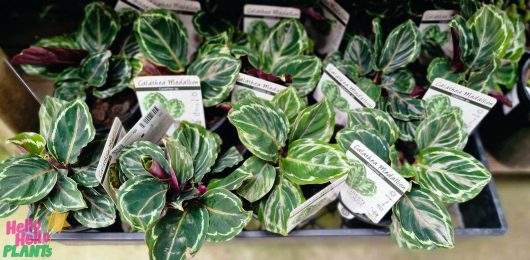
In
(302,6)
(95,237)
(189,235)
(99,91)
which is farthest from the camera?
(302,6)

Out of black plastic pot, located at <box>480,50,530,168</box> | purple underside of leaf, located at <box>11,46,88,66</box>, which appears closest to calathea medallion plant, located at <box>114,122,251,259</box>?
purple underside of leaf, located at <box>11,46,88,66</box>

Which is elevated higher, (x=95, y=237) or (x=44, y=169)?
(x=44, y=169)

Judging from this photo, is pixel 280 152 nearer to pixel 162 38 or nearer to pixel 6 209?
pixel 162 38

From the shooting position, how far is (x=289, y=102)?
35.4 inches

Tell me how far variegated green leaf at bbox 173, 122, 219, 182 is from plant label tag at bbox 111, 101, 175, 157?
0.17 ft

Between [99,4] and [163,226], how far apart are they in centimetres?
62

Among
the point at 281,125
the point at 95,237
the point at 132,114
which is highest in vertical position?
the point at 281,125

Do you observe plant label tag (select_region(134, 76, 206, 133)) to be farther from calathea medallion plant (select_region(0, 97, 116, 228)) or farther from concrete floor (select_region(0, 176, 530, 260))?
concrete floor (select_region(0, 176, 530, 260))

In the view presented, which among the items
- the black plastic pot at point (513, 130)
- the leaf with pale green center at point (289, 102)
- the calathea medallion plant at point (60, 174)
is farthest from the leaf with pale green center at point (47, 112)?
the black plastic pot at point (513, 130)

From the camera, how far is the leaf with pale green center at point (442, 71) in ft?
3.28

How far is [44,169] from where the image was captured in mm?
806

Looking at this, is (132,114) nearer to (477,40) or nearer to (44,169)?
(44,169)

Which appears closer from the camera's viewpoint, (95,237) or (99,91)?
(95,237)

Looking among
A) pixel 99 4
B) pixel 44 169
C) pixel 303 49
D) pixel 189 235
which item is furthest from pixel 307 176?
pixel 99 4
